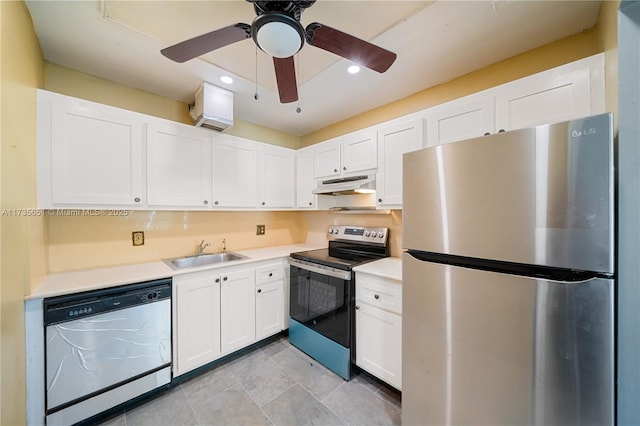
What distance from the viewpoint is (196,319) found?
192 cm

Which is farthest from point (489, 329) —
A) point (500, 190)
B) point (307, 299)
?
point (307, 299)

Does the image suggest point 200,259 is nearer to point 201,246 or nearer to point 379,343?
point 201,246

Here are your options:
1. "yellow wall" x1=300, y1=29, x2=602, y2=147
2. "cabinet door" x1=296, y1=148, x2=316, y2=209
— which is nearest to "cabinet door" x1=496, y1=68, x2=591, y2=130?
"yellow wall" x1=300, y1=29, x2=602, y2=147

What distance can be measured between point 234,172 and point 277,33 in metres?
1.62

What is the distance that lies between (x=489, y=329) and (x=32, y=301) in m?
2.44

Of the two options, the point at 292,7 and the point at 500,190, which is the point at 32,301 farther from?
the point at 500,190

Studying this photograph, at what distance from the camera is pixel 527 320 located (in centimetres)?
101

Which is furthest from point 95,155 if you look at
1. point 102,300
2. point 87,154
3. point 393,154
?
point 393,154

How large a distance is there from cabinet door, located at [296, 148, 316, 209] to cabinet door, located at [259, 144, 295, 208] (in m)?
0.07

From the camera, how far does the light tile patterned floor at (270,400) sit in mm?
1583

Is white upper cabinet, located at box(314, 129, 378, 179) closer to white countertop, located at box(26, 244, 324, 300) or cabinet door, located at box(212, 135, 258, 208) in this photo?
cabinet door, located at box(212, 135, 258, 208)

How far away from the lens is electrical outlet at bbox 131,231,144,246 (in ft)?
6.89

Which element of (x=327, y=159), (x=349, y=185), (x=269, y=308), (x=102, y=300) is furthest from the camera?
(x=327, y=159)

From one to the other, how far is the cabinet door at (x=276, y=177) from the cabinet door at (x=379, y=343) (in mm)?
1531
